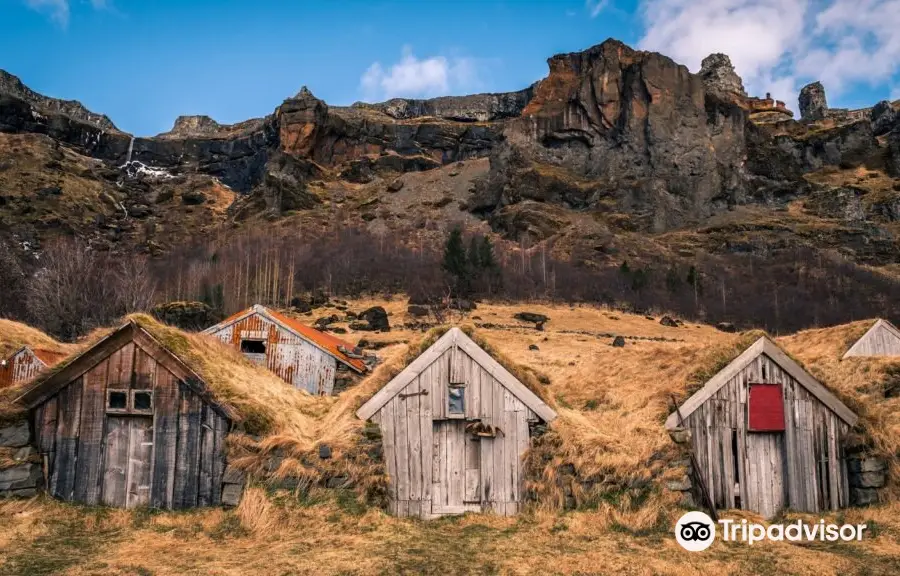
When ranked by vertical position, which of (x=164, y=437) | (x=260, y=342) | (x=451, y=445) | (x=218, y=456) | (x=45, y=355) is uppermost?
(x=260, y=342)

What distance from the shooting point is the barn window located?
13039mm

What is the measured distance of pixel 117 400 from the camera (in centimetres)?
1227

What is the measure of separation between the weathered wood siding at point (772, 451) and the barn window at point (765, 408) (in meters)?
0.12

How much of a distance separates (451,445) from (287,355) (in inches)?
634

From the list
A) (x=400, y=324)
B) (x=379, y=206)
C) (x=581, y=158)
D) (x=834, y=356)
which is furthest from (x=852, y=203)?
(x=834, y=356)

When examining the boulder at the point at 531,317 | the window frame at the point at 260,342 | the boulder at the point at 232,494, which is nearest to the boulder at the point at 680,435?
the boulder at the point at 232,494

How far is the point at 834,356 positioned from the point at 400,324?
4106 centimetres

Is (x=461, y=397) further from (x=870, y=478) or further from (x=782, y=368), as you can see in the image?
(x=870, y=478)

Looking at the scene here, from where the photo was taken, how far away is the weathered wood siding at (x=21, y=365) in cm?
1765

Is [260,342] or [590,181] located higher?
[590,181]

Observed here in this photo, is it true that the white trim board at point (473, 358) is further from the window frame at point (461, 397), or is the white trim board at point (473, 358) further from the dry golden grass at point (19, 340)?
the dry golden grass at point (19, 340)

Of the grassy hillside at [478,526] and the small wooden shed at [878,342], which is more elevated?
the small wooden shed at [878,342]

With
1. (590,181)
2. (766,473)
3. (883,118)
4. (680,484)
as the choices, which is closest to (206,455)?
(680,484)

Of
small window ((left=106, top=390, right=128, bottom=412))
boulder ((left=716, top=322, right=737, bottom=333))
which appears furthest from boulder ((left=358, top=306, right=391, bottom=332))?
small window ((left=106, top=390, right=128, bottom=412))
